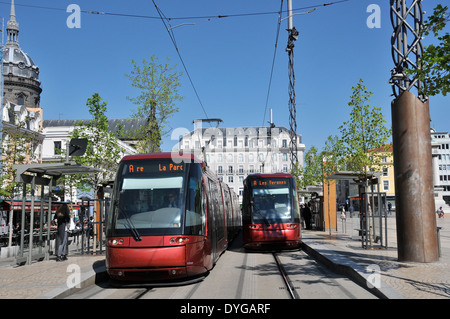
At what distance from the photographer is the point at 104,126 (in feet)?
105

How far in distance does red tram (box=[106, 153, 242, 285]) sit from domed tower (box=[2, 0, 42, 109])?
74.4 metres

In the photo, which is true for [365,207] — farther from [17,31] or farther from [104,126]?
[17,31]

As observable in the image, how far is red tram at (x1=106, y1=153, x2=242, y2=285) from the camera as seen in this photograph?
9.31 meters

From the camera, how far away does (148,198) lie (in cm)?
986

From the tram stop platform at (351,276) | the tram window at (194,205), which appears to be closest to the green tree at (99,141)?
the tram stop platform at (351,276)

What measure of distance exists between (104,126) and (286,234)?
1952cm

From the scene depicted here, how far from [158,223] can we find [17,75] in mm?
77780

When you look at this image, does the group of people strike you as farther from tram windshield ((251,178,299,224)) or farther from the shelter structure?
tram windshield ((251,178,299,224))

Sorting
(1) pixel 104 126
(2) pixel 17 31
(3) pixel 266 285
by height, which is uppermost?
(2) pixel 17 31

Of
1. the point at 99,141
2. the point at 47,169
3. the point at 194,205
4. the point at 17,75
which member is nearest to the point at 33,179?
the point at 47,169

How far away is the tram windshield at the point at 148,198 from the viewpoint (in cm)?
953

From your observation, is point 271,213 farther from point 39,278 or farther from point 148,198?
point 39,278
